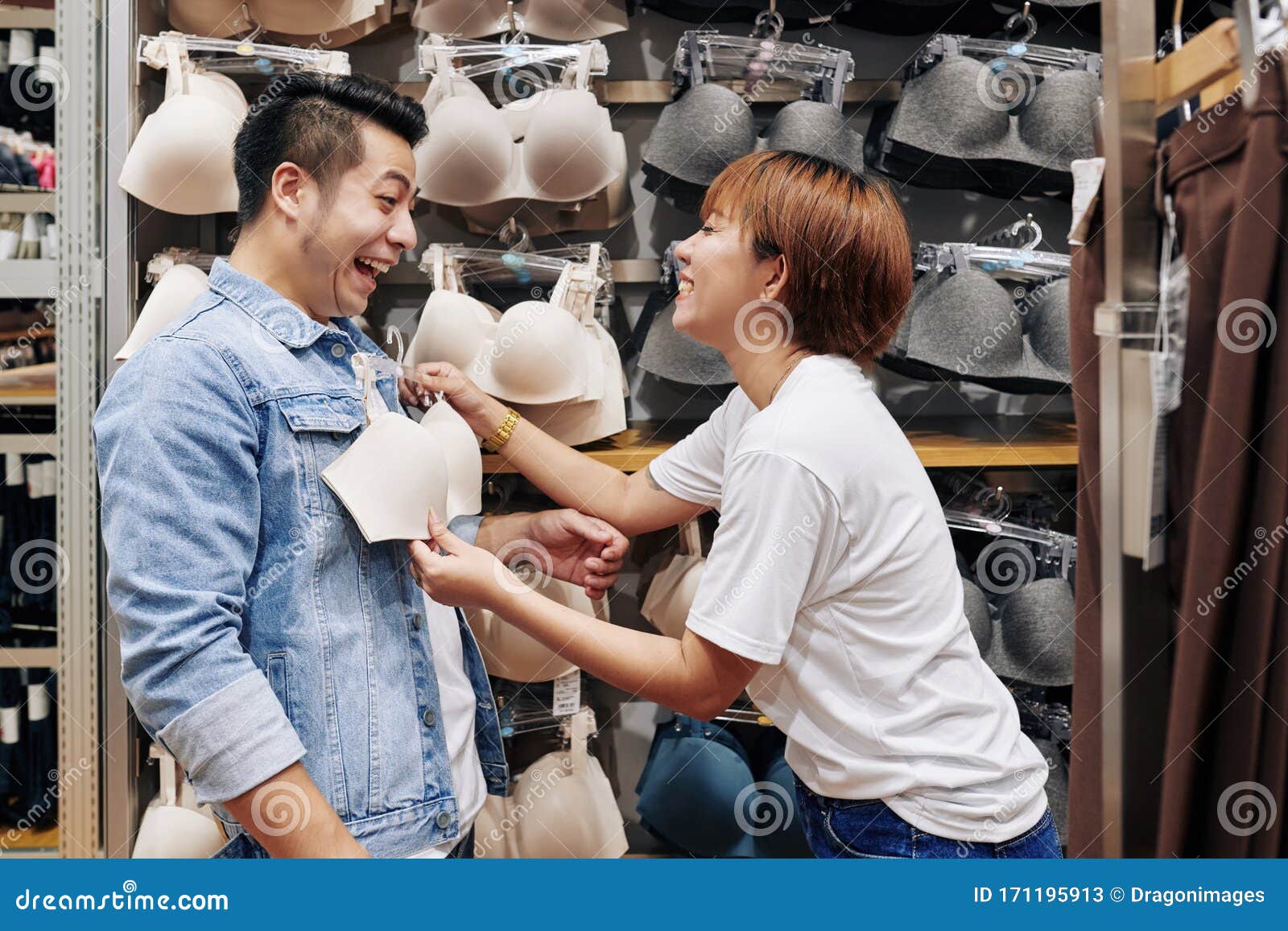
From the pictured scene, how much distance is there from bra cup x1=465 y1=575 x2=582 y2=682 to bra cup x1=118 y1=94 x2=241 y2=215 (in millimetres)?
829

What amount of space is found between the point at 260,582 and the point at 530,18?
49.9 inches

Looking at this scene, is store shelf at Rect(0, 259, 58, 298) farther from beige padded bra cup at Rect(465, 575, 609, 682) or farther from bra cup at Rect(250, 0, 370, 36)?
beige padded bra cup at Rect(465, 575, 609, 682)

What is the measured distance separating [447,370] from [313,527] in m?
0.54

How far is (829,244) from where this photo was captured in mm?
1142

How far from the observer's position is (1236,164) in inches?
35.6

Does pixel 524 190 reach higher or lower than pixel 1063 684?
higher

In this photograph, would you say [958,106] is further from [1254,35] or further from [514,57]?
[1254,35]

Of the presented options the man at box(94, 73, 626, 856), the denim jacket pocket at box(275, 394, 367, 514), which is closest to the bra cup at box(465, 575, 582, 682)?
the man at box(94, 73, 626, 856)

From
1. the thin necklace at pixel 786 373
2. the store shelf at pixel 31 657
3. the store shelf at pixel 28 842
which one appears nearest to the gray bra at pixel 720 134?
the thin necklace at pixel 786 373

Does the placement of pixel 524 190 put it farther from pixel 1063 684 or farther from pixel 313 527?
pixel 1063 684

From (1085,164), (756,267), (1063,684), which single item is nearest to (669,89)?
(756,267)

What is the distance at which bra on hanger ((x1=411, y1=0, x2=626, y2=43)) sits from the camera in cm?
182

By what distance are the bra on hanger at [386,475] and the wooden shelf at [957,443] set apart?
48 centimetres

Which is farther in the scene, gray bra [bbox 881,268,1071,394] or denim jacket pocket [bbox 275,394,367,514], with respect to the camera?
gray bra [bbox 881,268,1071,394]
